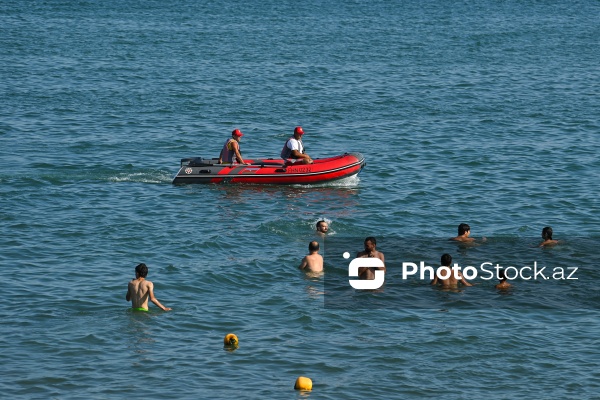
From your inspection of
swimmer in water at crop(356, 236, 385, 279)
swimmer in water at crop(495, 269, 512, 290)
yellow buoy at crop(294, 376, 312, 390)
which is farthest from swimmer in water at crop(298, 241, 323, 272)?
yellow buoy at crop(294, 376, 312, 390)

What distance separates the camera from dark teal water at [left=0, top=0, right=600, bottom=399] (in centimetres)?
1672

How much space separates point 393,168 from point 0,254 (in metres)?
11.9

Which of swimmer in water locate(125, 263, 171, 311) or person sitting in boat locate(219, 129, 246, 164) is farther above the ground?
person sitting in boat locate(219, 129, 246, 164)

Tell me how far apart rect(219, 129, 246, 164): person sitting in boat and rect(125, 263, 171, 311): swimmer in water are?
923 cm

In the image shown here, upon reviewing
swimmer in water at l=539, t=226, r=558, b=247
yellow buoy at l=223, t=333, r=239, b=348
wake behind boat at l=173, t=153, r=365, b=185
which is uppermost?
wake behind boat at l=173, t=153, r=365, b=185

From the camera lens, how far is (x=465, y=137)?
3284 cm

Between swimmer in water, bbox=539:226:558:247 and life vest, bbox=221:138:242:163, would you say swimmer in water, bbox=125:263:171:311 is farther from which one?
life vest, bbox=221:138:242:163

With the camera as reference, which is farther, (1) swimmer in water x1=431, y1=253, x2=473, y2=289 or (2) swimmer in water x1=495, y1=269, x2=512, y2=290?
(2) swimmer in water x1=495, y1=269, x2=512, y2=290

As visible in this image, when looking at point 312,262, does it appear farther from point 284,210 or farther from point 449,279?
point 284,210

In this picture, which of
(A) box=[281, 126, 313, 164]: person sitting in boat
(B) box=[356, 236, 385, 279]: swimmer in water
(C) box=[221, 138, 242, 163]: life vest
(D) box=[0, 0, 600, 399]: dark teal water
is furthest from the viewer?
(C) box=[221, 138, 242, 163]: life vest

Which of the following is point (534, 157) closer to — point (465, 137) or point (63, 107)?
point (465, 137)

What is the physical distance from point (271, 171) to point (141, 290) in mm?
9372

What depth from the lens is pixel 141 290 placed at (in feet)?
59.8

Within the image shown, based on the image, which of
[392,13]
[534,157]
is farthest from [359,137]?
[392,13]
